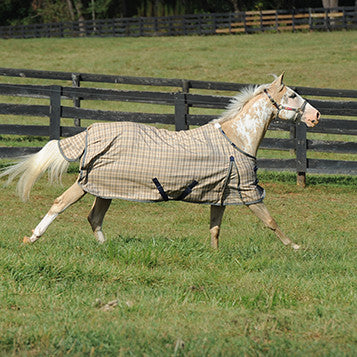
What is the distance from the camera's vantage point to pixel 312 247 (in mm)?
7043

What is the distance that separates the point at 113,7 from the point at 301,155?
46253mm

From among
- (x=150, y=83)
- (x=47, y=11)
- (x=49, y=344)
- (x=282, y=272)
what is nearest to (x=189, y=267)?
(x=282, y=272)

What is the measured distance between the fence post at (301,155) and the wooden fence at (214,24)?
30.4m

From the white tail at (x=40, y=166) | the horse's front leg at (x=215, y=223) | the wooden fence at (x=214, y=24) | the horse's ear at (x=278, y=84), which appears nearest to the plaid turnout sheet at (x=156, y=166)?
the white tail at (x=40, y=166)

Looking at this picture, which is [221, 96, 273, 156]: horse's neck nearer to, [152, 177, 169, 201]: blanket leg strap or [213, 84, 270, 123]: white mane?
[213, 84, 270, 123]: white mane

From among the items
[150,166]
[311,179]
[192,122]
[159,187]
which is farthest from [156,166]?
[311,179]

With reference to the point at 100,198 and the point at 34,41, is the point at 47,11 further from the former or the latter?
the point at 100,198

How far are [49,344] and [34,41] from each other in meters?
42.5

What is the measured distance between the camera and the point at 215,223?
7.05 meters

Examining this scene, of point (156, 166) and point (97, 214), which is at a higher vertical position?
point (156, 166)

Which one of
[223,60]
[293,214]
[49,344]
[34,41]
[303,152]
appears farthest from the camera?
[34,41]

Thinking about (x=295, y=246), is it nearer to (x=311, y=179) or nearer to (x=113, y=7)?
(x=311, y=179)

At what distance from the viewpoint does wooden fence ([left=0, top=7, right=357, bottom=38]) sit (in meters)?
41.2

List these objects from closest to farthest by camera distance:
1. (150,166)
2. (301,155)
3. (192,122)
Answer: (150,166)
(301,155)
(192,122)
